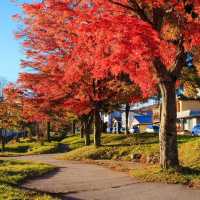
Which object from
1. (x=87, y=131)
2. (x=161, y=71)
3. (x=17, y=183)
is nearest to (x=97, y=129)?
(x=87, y=131)

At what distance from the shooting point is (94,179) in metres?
13.8

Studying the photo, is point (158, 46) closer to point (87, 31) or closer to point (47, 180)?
point (87, 31)

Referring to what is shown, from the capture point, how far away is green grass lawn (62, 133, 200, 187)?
13289 mm

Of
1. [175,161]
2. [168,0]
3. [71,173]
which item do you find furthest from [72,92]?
[168,0]

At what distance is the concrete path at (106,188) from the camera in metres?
10.7

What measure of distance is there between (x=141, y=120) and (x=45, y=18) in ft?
230

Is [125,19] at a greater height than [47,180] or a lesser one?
greater

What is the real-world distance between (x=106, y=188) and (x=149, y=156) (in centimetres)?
920

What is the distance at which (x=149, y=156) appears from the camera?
2094 cm

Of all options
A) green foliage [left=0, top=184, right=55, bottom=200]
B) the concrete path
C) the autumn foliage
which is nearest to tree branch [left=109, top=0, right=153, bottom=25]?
the autumn foliage

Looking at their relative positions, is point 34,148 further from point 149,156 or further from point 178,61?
point 178,61

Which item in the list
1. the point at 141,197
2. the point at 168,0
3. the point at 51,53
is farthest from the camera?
the point at 51,53

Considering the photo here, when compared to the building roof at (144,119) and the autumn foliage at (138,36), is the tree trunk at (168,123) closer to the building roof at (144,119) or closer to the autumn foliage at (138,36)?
the autumn foliage at (138,36)

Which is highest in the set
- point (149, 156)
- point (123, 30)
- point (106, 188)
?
point (123, 30)
